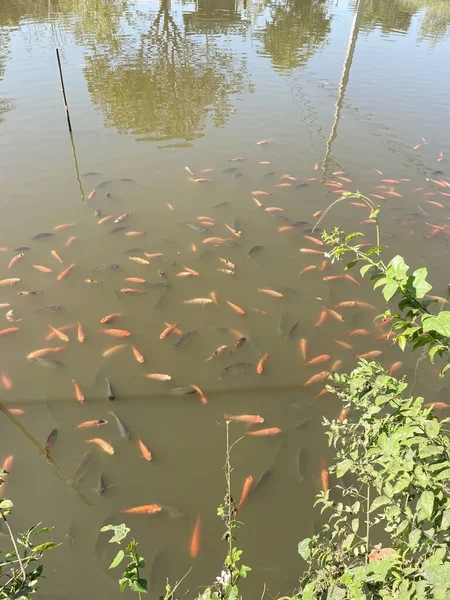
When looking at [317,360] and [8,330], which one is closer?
[317,360]

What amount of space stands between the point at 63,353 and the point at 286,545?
3.33m

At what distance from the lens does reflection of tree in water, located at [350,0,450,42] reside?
20.2m

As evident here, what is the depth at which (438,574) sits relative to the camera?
1.53 m

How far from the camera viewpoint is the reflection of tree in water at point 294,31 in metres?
16.0

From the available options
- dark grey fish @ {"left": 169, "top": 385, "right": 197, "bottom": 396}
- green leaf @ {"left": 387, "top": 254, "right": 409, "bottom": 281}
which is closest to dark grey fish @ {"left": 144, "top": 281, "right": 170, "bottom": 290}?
dark grey fish @ {"left": 169, "top": 385, "right": 197, "bottom": 396}

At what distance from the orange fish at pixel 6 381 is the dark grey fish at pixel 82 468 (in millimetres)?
1343

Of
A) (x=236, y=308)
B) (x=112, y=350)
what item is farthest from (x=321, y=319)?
(x=112, y=350)

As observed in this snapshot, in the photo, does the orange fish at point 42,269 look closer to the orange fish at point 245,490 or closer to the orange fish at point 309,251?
the orange fish at point 309,251

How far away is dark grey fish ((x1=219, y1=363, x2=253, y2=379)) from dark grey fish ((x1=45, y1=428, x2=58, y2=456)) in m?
1.90

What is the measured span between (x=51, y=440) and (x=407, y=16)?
86.9 ft

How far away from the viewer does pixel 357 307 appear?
6008mm

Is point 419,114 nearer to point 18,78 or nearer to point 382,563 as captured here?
point 18,78

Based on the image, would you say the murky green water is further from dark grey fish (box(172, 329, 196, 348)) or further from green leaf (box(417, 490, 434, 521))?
green leaf (box(417, 490, 434, 521))

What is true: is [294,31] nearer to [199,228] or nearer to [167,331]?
[199,228]
